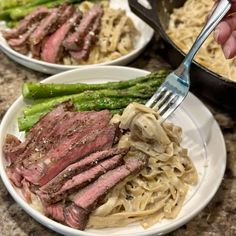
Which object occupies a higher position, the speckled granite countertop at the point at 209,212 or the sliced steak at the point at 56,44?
the sliced steak at the point at 56,44

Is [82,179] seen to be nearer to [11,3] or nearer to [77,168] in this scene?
[77,168]

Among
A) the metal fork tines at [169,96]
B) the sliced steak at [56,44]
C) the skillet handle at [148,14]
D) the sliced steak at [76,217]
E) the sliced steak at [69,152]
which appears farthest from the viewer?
the sliced steak at [56,44]

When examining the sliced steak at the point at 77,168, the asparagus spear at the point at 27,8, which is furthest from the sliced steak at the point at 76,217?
the asparagus spear at the point at 27,8

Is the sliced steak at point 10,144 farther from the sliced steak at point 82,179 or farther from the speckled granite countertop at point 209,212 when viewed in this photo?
the sliced steak at point 82,179

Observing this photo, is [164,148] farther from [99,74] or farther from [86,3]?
[86,3]

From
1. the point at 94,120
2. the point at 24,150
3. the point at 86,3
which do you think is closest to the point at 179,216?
the point at 94,120

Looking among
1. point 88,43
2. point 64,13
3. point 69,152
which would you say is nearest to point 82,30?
point 88,43
